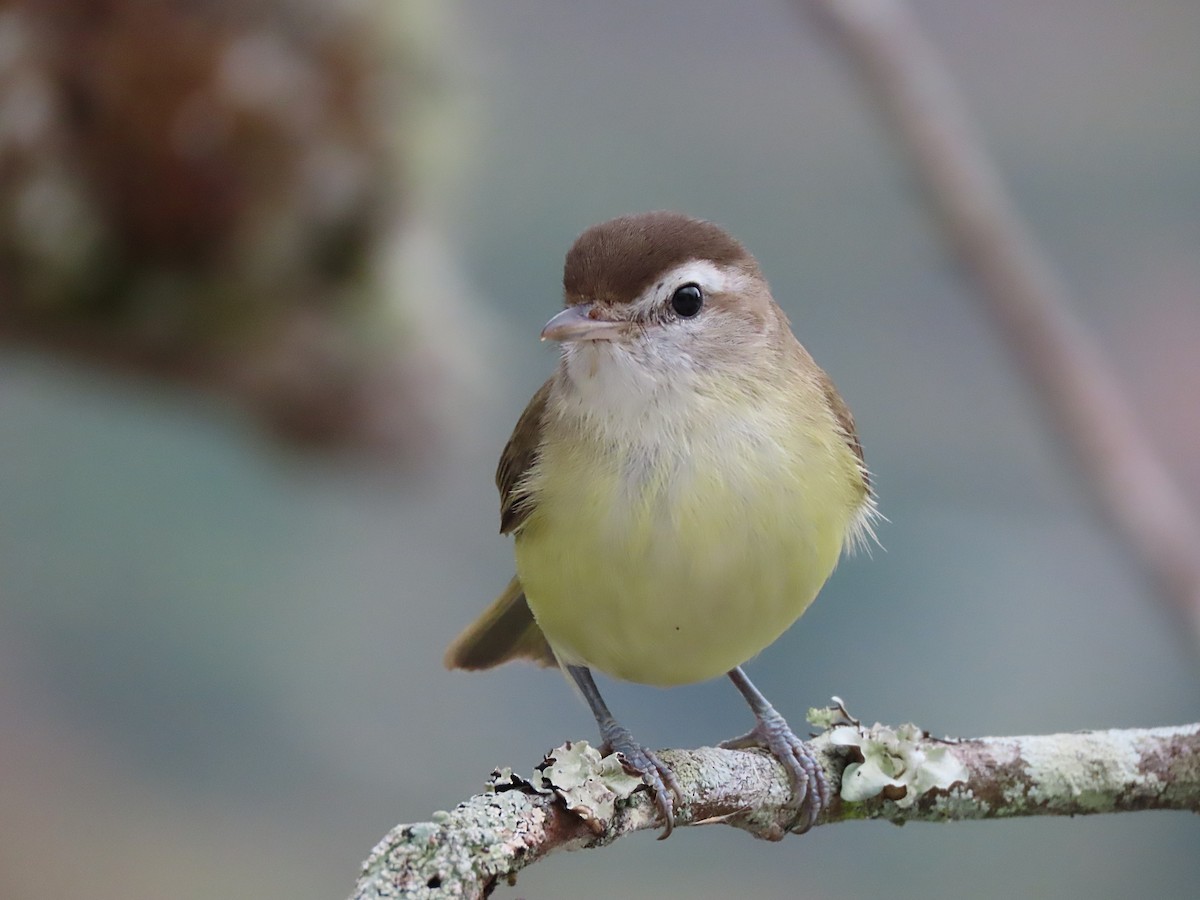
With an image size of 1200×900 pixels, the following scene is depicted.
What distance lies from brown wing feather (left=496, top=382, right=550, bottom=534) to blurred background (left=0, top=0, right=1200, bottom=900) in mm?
1250

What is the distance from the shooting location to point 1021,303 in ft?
8.30

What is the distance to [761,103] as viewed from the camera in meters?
→ 3.35

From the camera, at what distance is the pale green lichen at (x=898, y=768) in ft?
4.50

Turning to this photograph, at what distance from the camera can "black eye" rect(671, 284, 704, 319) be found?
1475 millimetres

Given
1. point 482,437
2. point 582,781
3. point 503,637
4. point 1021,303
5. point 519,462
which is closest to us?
point 582,781

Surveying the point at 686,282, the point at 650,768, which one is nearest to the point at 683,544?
the point at 650,768

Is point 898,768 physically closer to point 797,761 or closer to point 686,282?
point 797,761

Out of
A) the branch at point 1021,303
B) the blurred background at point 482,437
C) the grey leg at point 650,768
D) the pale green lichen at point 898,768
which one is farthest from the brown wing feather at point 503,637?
the branch at point 1021,303

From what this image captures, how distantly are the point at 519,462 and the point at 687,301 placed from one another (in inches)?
12.2

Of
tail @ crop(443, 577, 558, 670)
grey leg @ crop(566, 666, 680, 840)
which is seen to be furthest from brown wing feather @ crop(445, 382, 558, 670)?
grey leg @ crop(566, 666, 680, 840)

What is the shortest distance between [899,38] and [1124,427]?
0.94 metres

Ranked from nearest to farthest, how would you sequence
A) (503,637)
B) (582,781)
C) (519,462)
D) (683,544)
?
(582,781) < (683,544) < (519,462) < (503,637)

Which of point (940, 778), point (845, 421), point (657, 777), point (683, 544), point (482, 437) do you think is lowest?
point (940, 778)

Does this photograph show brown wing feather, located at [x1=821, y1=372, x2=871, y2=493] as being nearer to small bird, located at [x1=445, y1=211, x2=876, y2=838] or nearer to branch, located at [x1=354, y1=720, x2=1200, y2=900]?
small bird, located at [x1=445, y1=211, x2=876, y2=838]
